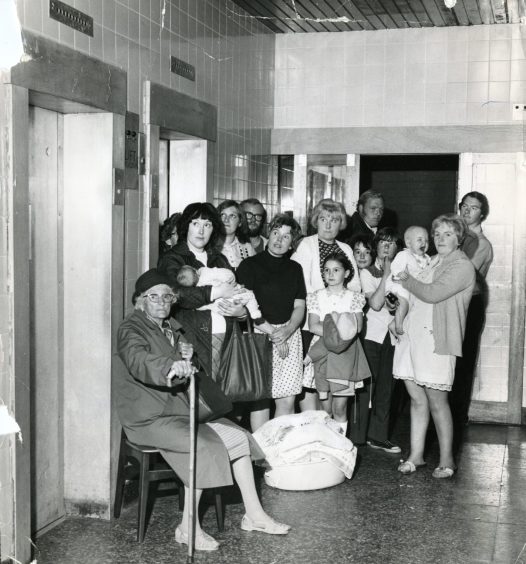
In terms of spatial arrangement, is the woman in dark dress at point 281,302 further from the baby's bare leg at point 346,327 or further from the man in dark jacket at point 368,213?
the man in dark jacket at point 368,213

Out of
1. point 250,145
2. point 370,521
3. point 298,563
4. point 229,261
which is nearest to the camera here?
point 298,563

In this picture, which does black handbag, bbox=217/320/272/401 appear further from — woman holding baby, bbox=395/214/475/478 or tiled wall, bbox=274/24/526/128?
tiled wall, bbox=274/24/526/128

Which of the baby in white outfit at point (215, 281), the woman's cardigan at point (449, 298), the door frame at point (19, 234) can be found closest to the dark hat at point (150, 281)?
the baby in white outfit at point (215, 281)

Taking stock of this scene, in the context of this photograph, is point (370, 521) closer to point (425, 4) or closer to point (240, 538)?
point (240, 538)

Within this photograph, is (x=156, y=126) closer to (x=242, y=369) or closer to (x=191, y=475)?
(x=242, y=369)

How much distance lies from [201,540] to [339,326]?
79.0 inches

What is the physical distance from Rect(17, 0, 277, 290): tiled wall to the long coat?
27.9 inches

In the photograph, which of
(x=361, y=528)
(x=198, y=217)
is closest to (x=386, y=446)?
(x=361, y=528)

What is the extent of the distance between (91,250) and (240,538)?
180cm

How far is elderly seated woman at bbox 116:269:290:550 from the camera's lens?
4422mm

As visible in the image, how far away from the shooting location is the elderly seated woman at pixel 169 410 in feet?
14.5

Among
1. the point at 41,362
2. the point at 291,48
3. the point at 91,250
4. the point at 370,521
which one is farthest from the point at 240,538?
the point at 291,48

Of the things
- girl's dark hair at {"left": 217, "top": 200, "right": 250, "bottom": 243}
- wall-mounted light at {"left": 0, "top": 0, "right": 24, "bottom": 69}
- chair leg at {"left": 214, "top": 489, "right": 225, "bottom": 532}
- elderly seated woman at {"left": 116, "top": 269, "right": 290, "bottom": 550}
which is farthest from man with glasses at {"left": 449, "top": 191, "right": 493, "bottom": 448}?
wall-mounted light at {"left": 0, "top": 0, "right": 24, "bottom": 69}

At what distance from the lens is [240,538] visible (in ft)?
15.6
